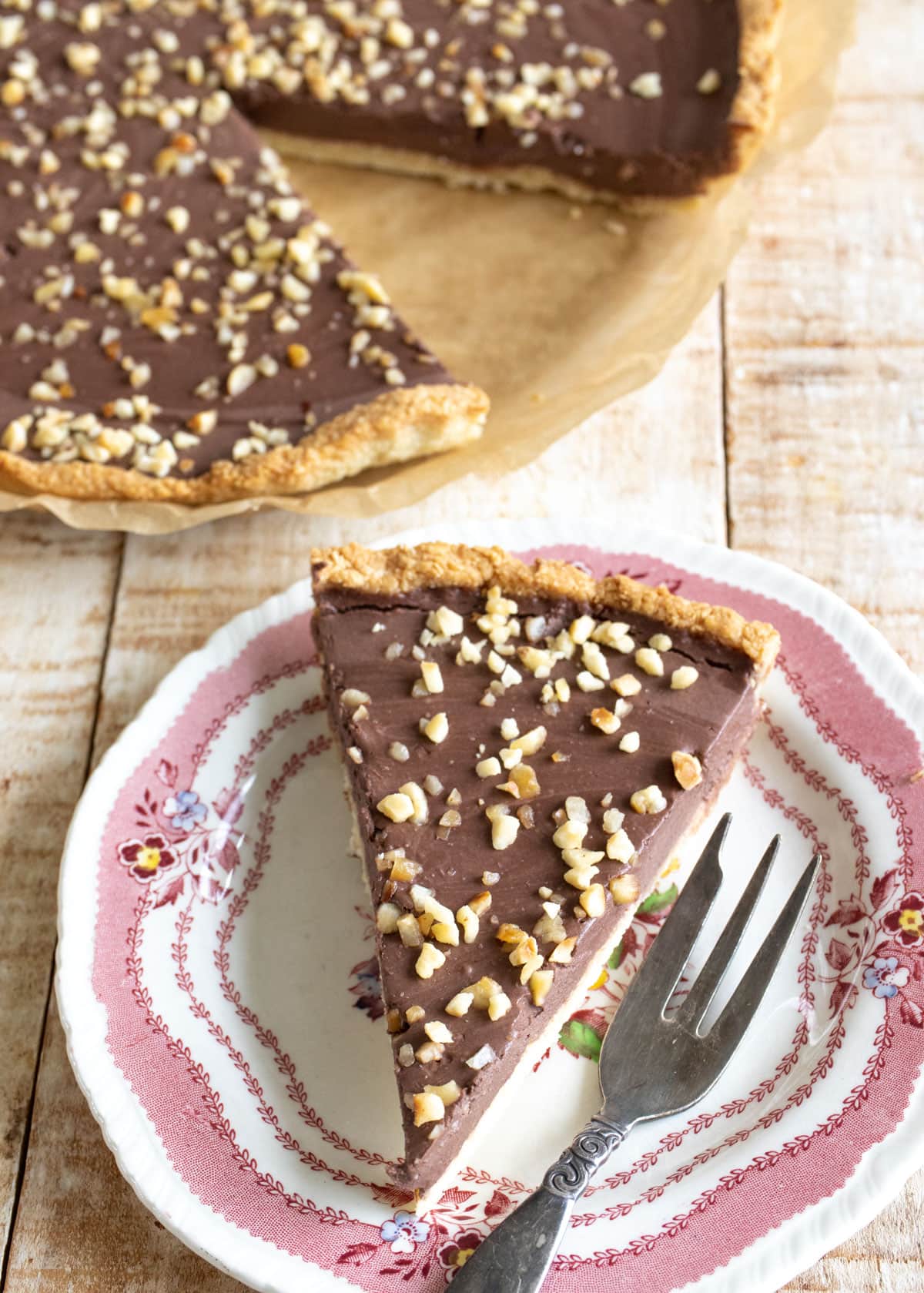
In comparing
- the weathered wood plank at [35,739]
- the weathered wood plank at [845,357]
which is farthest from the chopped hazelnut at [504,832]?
the weathered wood plank at [845,357]

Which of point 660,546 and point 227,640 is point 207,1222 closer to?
point 227,640

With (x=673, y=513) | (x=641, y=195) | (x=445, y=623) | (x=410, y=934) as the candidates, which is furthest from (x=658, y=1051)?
(x=641, y=195)

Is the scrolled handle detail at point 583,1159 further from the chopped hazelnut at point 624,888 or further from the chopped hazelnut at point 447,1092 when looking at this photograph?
the chopped hazelnut at point 624,888

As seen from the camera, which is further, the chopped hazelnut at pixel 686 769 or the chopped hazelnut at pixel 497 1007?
Result: the chopped hazelnut at pixel 686 769

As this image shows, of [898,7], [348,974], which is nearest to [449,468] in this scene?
[348,974]

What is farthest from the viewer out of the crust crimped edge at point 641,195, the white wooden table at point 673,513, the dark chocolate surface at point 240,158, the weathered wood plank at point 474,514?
the crust crimped edge at point 641,195

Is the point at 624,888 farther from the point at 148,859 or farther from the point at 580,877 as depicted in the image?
the point at 148,859
